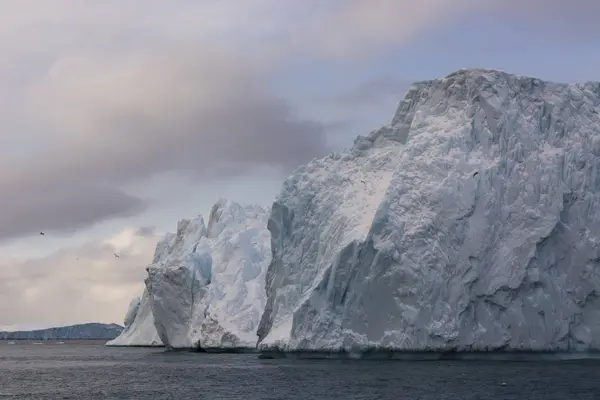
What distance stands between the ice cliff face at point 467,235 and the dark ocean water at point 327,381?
2.21 metres

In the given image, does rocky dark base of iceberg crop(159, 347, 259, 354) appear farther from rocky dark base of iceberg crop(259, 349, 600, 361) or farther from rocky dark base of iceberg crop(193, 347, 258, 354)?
rocky dark base of iceberg crop(259, 349, 600, 361)

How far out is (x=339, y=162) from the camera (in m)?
54.8

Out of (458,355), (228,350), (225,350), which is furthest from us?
(225,350)

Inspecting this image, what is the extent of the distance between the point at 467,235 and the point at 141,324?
57.7 metres

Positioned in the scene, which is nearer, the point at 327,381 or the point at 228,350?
the point at 327,381

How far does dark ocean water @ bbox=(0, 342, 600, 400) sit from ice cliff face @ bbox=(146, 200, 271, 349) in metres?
12.4

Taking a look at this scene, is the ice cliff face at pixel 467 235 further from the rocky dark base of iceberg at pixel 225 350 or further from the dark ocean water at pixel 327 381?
the rocky dark base of iceberg at pixel 225 350

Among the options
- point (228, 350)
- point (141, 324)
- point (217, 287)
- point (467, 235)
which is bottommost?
point (228, 350)

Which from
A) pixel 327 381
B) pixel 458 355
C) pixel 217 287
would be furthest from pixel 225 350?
pixel 327 381

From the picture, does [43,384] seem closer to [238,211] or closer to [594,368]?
[594,368]

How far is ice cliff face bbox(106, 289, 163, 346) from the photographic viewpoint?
9356cm

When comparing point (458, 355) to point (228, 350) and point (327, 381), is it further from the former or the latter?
point (228, 350)

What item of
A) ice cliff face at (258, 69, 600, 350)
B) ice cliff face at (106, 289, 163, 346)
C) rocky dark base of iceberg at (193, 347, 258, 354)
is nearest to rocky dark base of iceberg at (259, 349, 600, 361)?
ice cliff face at (258, 69, 600, 350)

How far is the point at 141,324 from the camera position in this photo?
97125mm
